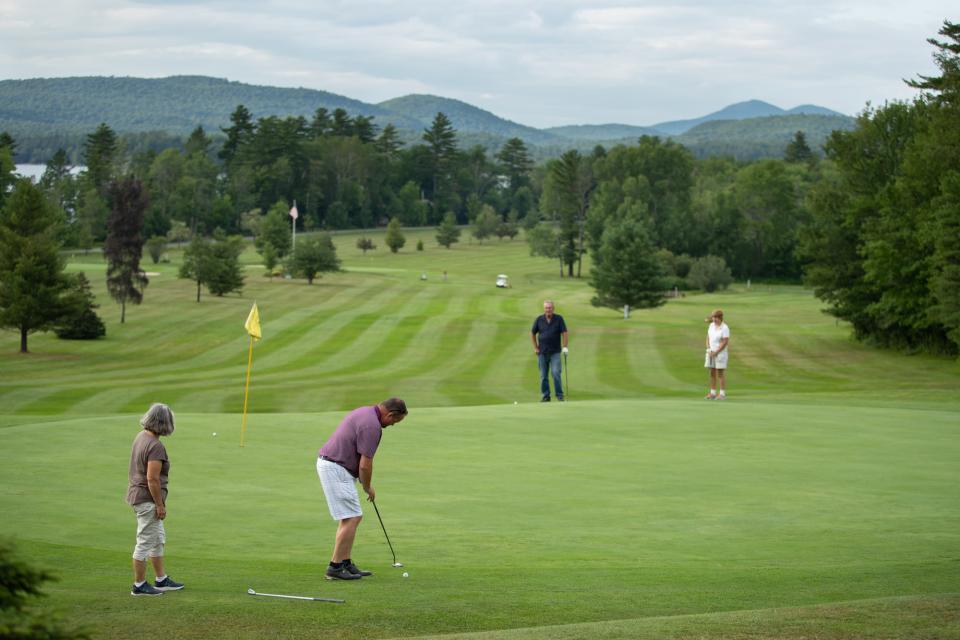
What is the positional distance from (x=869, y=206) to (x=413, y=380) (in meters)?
27.4

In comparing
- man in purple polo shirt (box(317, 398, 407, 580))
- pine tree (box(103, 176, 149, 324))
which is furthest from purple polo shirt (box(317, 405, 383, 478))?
pine tree (box(103, 176, 149, 324))

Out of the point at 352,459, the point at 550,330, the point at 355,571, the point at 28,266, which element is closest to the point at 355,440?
the point at 352,459

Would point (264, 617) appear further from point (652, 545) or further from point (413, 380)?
point (413, 380)

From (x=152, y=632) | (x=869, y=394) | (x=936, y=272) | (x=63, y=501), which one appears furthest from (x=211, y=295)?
(x=152, y=632)

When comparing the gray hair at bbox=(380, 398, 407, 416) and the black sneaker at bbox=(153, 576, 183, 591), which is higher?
the gray hair at bbox=(380, 398, 407, 416)

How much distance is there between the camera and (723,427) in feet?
67.0

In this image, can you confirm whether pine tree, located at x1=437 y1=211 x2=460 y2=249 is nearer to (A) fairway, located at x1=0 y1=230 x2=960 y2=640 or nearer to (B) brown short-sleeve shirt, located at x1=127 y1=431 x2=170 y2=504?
(A) fairway, located at x1=0 y1=230 x2=960 y2=640

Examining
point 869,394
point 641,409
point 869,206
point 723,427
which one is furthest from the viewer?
point 869,206

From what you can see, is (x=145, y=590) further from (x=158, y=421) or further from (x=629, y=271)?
(x=629, y=271)

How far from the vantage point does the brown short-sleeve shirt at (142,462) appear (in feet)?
34.4

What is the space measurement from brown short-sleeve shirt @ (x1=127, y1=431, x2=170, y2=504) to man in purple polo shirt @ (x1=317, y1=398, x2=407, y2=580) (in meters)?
1.59

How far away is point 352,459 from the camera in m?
11.1

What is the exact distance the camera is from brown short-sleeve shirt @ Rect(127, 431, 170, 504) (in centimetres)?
1050

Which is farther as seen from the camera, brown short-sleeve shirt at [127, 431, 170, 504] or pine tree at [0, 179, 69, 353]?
pine tree at [0, 179, 69, 353]
